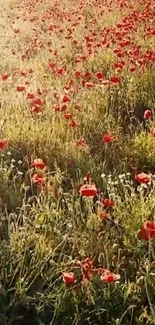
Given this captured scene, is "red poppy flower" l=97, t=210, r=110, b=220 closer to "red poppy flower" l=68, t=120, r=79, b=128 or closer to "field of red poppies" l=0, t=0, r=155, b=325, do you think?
"field of red poppies" l=0, t=0, r=155, b=325

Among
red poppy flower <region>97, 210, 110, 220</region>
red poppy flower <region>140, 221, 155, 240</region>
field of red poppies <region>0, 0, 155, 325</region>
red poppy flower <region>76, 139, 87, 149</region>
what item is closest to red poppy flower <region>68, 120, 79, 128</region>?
field of red poppies <region>0, 0, 155, 325</region>

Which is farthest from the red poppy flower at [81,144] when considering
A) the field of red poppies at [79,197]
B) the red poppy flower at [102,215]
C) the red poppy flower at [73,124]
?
the red poppy flower at [102,215]

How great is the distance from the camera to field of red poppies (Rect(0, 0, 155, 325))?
8.05 feet

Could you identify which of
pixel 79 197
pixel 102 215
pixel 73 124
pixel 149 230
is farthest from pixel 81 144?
pixel 149 230

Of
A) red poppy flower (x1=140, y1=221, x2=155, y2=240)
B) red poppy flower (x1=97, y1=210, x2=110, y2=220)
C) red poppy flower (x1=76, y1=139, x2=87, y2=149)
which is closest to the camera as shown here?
red poppy flower (x1=140, y1=221, x2=155, y2=240)

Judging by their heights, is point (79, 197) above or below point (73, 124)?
below

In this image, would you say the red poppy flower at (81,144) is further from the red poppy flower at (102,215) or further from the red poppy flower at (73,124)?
the red poppy flower at (102,215)

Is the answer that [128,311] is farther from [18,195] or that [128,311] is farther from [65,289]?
[18,195]

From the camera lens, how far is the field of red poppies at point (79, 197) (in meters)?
2.46

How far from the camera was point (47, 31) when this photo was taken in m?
8.42

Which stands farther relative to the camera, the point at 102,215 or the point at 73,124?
the point at 73,124

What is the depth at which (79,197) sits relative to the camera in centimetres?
309

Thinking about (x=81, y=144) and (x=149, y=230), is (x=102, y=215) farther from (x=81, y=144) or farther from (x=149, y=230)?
(x=81, y=144)

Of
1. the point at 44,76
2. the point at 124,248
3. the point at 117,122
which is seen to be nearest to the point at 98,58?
the point at 44,76
